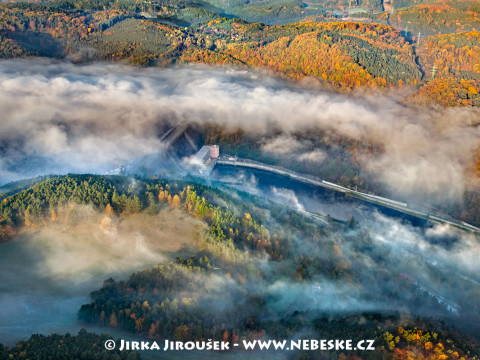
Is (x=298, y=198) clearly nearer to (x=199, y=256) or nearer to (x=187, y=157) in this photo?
(x=187, y=157)

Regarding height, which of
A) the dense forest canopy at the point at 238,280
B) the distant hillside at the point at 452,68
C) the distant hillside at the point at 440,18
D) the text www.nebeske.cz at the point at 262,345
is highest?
the distant hillside at the point at 440,18

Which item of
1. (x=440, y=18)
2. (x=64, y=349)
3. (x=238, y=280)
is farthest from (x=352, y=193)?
(x=440, y=18)

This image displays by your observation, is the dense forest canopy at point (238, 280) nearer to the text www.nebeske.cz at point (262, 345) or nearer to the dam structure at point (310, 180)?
the text www.nebeske.cz at point (262, 345)

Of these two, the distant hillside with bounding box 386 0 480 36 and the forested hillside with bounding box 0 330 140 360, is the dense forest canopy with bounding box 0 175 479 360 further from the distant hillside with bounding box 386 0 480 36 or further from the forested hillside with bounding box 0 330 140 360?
the distant hillside with bounding box 386 0 480 36

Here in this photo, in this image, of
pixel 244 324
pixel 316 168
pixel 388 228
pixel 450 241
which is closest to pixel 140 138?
pixel 316 168

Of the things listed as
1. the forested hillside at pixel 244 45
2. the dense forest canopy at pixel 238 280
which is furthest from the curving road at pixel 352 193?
the forested hillside at pixel 244 45

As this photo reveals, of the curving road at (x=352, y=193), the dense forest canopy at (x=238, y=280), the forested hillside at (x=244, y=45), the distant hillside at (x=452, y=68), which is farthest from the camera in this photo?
the forested hillside at (x=244, y=45)

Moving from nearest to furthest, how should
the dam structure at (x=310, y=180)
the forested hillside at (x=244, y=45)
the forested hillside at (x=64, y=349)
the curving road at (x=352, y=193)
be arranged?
the forested hillside at (x=64, y=349)
the curving road at (x=352, y=193)
the dam structure at (x=310, y=180)
the forested hillside at (x=244, y=45)
